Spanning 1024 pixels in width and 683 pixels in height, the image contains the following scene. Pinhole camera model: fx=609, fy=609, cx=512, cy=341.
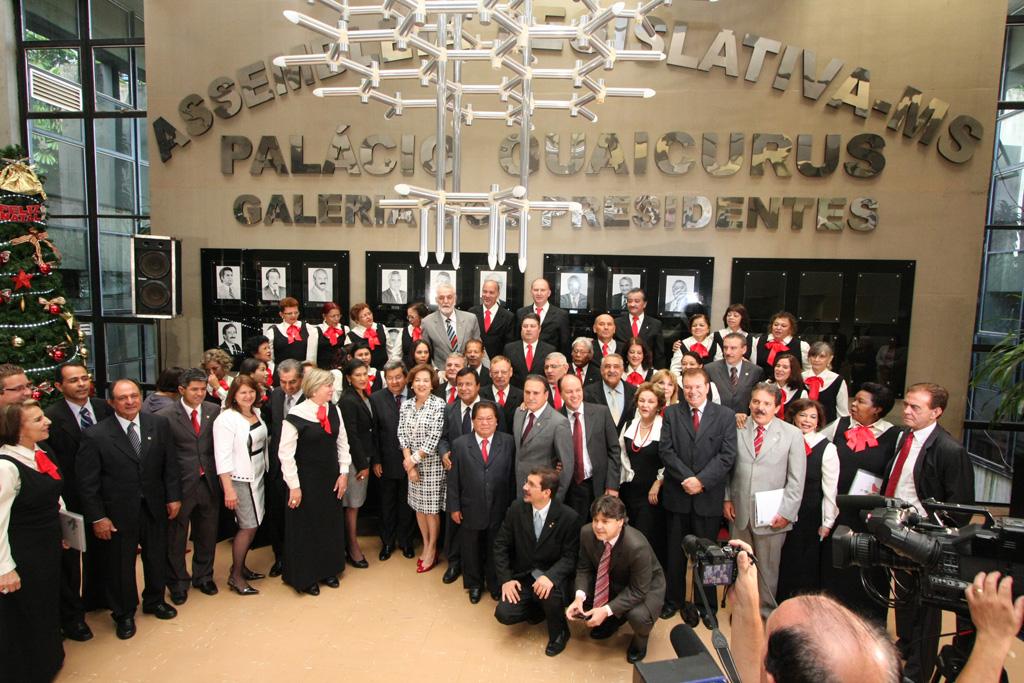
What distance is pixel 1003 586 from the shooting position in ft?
4.96

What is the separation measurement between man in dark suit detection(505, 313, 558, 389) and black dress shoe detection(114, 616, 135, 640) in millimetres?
3166

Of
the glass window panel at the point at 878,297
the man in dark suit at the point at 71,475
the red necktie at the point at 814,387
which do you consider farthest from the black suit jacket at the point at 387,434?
the glass window panel at the point at 878,297

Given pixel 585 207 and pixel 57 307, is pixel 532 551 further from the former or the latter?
pixel 57 307

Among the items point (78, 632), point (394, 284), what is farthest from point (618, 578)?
point (394, 284)

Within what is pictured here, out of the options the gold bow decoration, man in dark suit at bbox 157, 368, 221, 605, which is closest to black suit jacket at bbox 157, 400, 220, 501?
man in dark suit at bbox 157, 368, 221, 605

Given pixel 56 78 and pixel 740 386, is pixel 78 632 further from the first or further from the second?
pixel 56 78

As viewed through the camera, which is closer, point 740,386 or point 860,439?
point 860,439

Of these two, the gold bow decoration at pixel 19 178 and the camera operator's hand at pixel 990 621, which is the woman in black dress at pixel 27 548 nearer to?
the camera operator's hand at pixel 990 621

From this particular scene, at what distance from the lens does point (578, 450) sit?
4344 mm

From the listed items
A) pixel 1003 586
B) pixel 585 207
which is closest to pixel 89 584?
pixel 1003 586

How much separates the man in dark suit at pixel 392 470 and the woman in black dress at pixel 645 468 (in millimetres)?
1756

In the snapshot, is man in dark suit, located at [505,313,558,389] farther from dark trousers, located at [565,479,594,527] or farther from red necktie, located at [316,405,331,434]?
red necktie, located at [316,405,331,434]

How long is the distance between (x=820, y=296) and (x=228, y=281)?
6.57m

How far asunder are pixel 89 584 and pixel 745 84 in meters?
7.09
